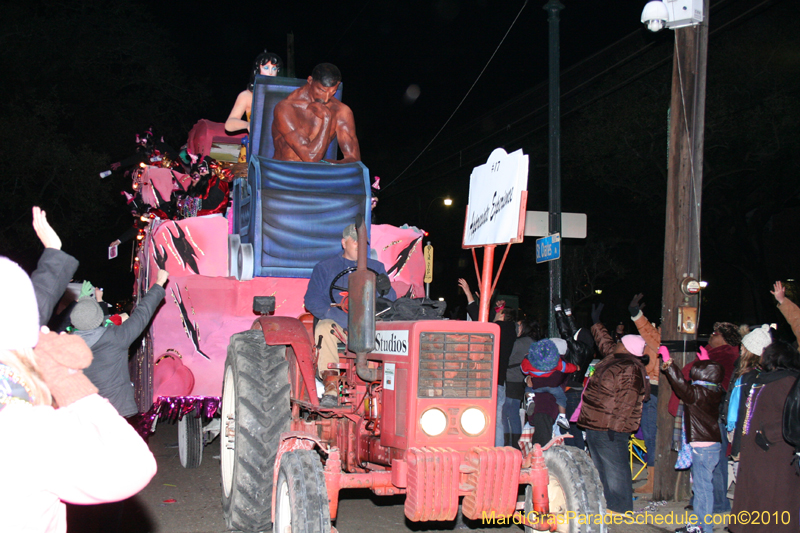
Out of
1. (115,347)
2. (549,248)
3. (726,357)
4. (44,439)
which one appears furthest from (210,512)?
(549,248)

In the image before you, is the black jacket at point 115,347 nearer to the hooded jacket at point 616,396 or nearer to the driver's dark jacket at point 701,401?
the hooded jacket at point 616,396

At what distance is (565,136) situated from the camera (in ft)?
64.1

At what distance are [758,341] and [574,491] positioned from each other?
3.32 m

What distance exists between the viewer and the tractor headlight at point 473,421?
3654mm

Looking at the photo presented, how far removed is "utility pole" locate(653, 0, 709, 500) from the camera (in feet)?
20.8

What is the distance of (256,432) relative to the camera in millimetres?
4309

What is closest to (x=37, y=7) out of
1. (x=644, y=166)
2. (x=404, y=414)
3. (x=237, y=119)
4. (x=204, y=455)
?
(x=237, y=119)

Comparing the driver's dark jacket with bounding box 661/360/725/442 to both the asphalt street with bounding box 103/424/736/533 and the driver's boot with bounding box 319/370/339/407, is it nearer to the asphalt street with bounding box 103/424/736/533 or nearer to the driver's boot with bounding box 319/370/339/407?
the asphalt street with bounding box 103/424/736/533

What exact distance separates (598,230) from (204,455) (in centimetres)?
1913

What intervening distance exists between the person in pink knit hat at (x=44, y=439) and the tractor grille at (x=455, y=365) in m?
2.15

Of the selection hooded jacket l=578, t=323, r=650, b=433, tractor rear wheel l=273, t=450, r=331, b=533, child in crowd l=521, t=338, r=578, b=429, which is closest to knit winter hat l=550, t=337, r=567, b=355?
child in crowd l=521, t=338, r=578, b=429

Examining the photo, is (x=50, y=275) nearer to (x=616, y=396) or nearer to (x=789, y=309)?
(x=616, y=396)

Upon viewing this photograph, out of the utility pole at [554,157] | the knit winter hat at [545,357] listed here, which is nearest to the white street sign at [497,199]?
the knit winter hat at [545,357]

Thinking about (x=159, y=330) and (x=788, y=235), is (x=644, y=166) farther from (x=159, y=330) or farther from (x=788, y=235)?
(x=788, y=235)
